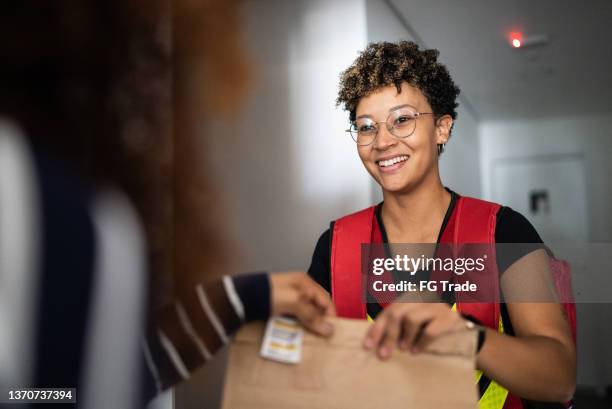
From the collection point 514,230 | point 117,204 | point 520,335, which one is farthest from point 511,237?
point 117,204

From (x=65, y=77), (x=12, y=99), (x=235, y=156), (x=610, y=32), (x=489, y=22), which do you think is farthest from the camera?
(x=235, y=156)

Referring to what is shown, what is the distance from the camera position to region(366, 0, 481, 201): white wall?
4.77 ft

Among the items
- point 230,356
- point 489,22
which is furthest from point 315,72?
point 230,356

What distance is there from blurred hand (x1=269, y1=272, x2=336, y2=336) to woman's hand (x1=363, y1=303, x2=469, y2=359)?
48 mm

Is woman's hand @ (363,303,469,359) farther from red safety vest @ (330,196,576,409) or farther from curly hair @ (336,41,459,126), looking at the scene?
curly hair @ (336,41,459,126)

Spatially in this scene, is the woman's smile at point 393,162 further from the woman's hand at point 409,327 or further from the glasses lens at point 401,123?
the woman's hand at point 409,327

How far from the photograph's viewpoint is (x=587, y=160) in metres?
1.46

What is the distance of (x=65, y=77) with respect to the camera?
984mm

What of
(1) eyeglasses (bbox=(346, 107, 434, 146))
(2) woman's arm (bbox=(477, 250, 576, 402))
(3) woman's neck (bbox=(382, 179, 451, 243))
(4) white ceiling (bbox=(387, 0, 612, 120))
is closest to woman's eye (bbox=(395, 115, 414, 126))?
(1) eyeglasses (bbox=(346, 107, 434, 146))

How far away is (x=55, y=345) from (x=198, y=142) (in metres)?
0.89

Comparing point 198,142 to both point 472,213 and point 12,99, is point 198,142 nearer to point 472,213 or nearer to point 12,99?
point 12,99

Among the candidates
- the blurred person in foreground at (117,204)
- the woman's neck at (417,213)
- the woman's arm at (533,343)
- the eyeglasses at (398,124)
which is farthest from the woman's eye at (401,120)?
the blurred person in foreground at (117,204)

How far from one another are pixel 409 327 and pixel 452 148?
1.05 metres

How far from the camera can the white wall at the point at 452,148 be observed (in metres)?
1.45
